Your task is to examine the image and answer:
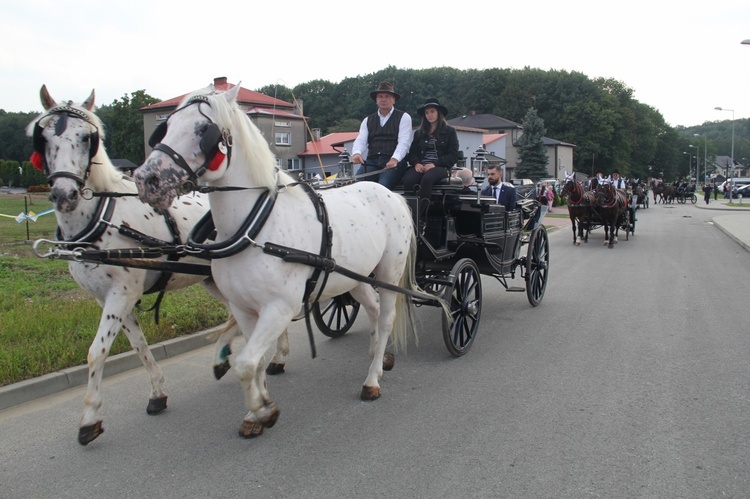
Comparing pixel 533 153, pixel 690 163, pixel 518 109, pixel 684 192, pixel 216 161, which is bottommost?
pixel 684 192

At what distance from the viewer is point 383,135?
6.29m

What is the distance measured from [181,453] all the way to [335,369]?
201cm

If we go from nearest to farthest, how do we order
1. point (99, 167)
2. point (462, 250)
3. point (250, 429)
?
point (250, 429)
point (99, 167)
point (462, 250)

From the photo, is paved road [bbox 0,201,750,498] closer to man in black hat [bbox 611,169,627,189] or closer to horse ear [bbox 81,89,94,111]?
horse ear [bbox 81,89,94,111]

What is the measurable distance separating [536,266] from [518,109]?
3057 inches

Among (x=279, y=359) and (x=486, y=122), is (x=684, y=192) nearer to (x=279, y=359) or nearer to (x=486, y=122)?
(x=486, y=122)

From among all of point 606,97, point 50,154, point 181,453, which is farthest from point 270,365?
point 606,97

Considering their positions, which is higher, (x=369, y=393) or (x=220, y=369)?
(x=220, y=369)

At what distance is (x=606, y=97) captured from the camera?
245ft

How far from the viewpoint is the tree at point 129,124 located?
6128 cm

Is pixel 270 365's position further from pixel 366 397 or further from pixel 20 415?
pixel 20 415

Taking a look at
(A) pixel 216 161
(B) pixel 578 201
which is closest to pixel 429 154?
(A) pixel 216 161

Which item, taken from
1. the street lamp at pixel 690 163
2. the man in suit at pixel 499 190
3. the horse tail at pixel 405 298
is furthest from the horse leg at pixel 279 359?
the street lamp at pixel 690 163

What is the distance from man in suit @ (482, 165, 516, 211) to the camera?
8134 millimetres
